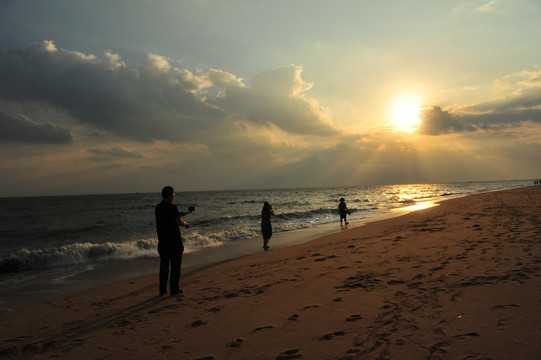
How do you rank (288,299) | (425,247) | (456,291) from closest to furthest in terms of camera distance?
1. (456,291)
2. (288,299)
3. (425,247)

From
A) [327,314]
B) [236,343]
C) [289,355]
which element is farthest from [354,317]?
[236,343]

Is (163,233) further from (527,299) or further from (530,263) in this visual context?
(530,263)

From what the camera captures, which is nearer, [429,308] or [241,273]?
[429,308]

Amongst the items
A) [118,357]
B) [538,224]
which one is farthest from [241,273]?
[538,224]

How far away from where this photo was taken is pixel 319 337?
3.38 m

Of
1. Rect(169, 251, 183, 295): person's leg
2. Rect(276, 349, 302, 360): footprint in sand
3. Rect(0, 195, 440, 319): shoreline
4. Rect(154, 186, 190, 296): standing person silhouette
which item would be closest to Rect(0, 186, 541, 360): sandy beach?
Rect(276, 349, 302, 360): footprint in sand

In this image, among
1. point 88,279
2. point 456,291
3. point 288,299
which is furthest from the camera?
point 88,279

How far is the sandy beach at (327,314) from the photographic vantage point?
10.0 ft

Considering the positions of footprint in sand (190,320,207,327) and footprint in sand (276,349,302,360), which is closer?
footprint in sand (276,349,302,360)

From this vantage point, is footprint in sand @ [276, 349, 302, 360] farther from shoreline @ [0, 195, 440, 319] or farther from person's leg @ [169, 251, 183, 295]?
shoreline @ [0, 195, 440, 319]

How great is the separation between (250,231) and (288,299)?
14.6 metres

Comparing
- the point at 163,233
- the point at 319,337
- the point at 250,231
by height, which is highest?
the point at 163,233

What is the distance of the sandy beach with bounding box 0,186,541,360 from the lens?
3051 millimetres

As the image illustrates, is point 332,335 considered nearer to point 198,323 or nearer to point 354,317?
point 354,317
